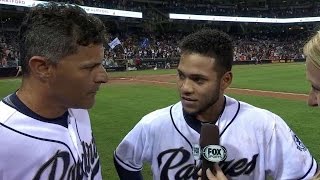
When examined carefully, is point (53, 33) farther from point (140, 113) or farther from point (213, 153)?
point (140, 113)

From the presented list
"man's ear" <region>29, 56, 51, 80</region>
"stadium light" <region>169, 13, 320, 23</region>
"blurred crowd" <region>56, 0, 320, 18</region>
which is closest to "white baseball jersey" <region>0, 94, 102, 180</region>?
"man's ear" <region>29, 56, 51, 80</region>

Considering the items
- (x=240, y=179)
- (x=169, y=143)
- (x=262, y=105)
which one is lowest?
(x=262, y=105)

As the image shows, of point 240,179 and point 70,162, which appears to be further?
point 240,179

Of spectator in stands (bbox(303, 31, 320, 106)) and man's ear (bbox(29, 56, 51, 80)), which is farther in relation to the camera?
man's ear (bbox(29, 56, 51, 80))

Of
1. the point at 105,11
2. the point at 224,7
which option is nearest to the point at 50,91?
the point at 105,11

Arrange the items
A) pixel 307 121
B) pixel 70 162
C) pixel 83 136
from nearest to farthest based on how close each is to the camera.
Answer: pixel 70 162 → pixel 83 136 → pixel 307 121

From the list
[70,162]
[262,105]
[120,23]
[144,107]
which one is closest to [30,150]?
[70,162]

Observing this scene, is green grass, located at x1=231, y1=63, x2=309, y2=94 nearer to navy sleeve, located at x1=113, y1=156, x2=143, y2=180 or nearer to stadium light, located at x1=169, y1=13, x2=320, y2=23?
navy sleeve, located at x1=113, y1=156, x2=143, y2=180

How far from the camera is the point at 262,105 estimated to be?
14.0 meters

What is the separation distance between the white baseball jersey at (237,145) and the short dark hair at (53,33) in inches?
35.5

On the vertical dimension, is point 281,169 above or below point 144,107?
above

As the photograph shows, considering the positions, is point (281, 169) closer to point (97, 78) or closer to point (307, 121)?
point (97, 78)

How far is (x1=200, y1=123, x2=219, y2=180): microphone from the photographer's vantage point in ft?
7.59

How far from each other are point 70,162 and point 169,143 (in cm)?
77
